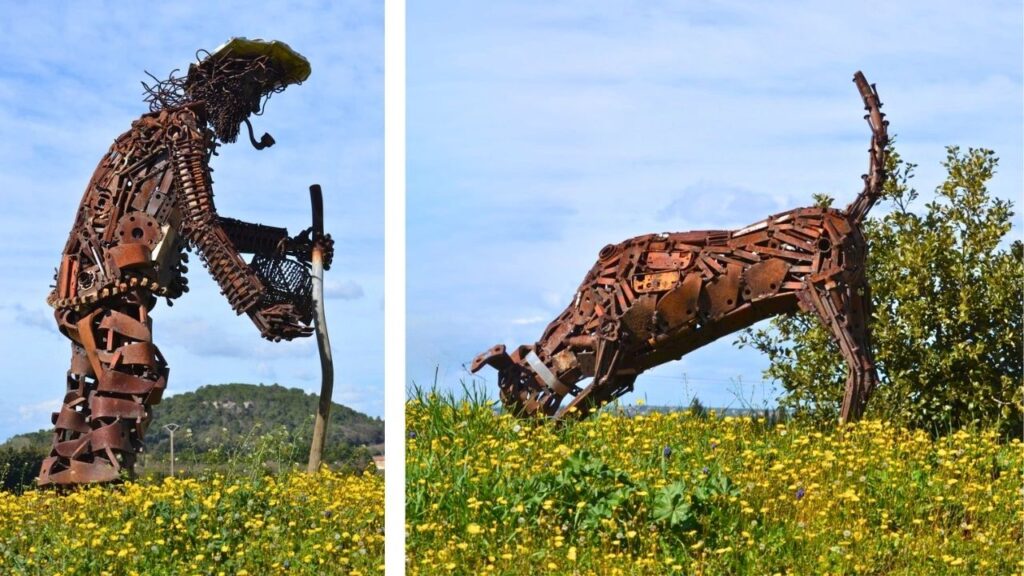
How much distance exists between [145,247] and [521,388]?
1.81 meters

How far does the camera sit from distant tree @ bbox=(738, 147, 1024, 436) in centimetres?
Answer: 613

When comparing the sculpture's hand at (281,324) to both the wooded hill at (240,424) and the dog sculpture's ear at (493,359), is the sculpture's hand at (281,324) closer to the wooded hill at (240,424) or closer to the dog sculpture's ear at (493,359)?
the wooded hill at (240,424)

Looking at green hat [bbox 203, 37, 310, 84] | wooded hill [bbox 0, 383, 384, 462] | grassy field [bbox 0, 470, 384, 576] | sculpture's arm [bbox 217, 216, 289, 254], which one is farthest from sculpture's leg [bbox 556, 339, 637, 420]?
green hat [bbox 203, 37, 310, 84]

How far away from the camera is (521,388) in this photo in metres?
5.78

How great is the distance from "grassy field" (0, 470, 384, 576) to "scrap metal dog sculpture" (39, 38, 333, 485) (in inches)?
15.9

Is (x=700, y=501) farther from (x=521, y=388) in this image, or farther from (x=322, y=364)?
(x=322, y=364)

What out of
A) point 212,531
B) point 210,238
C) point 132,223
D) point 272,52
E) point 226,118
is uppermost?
point 272,52

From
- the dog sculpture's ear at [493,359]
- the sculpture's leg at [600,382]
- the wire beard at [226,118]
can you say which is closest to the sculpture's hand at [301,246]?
the wire beard at [226,118]

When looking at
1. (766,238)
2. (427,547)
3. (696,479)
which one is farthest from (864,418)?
(427,547)

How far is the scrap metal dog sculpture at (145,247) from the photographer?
5.53 metres

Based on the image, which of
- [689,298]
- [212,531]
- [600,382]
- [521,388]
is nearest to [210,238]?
[212,531]

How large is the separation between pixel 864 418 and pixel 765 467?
3.59ft

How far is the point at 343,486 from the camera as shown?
5262 mm

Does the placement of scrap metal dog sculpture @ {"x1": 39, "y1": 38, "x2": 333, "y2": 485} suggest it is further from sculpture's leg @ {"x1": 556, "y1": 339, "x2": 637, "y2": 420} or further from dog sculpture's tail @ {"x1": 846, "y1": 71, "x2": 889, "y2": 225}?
dog sculpture's tail @ {"x1": 846, "y1": 71, "x2": 889, "y2": 225}
